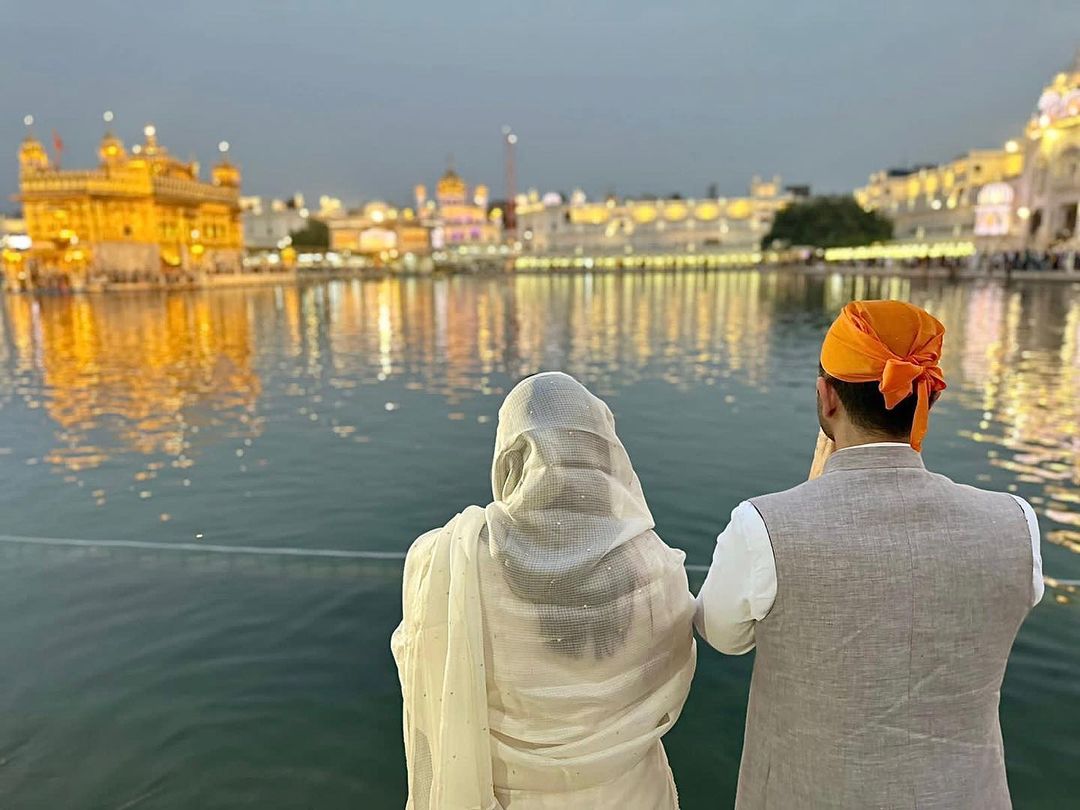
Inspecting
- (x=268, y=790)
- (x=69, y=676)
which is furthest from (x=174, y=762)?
(x=69, y=676)

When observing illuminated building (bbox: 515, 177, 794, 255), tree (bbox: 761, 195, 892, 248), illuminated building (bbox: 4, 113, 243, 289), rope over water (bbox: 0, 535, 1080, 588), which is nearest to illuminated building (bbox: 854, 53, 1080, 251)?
tree (bbox: 761, 195, 892, 248)

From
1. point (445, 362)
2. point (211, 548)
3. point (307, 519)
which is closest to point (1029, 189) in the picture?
point (445, 362)

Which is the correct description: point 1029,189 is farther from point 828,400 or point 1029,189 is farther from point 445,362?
point 828,400

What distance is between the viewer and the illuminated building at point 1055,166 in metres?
42.5

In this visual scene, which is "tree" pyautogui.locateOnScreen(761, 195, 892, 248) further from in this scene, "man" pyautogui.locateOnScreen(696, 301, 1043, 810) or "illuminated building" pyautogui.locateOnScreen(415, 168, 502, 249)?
"man" pyautogui.locateOnScreen(696, 301, 1043, 810)

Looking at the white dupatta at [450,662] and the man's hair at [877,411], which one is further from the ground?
the man's hair at [877,411]

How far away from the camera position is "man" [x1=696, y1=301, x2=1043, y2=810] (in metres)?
1.11

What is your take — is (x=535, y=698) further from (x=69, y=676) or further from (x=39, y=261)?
(x=39, y=261)

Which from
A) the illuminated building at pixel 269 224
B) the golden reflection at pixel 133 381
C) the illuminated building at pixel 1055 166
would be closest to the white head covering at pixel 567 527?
the golden reflection at pixel 133 381

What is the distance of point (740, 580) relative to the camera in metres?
1.14

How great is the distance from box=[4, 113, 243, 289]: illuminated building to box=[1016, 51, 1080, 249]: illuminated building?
47016 mm

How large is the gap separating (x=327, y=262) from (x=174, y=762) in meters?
74.9

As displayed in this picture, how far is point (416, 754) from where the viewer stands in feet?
5.10

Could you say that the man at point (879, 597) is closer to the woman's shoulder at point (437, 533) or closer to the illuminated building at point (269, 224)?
the woman's shoulder at point (437, 533)
